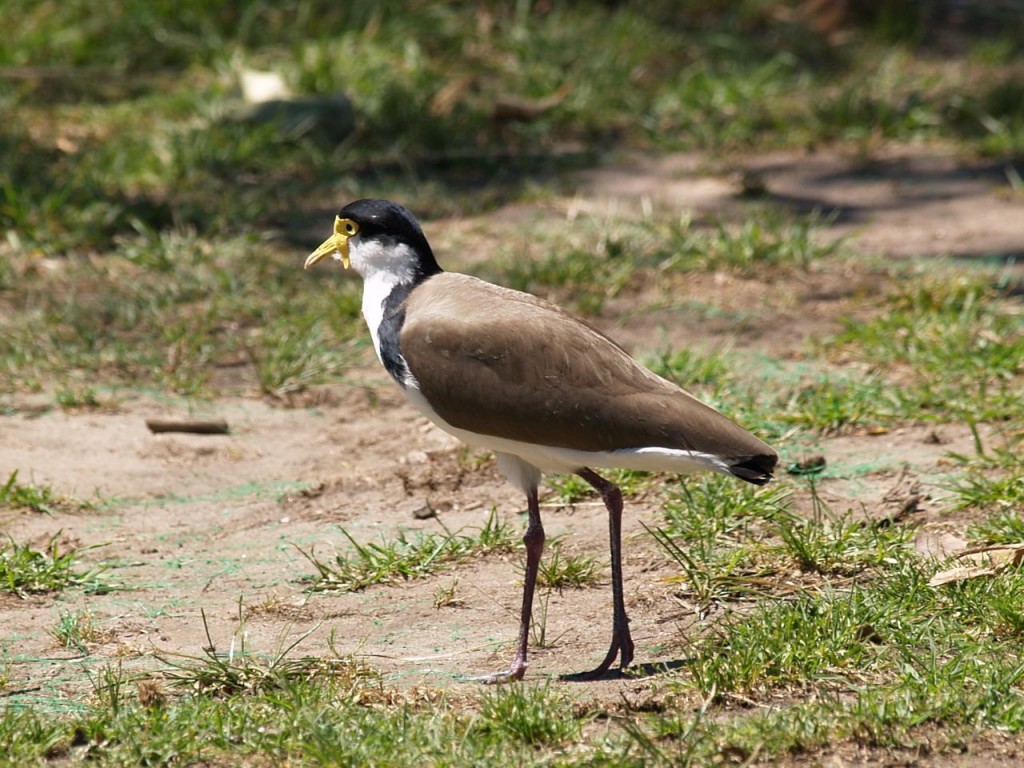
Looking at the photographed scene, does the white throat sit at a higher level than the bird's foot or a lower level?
higher

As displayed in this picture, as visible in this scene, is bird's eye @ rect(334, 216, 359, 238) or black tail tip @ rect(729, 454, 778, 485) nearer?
black tail tip @ rect(729, 454, 778, 485)

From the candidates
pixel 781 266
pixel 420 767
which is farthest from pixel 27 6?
pixel 420 767

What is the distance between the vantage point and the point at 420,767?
3.46 meters

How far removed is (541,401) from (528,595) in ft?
1.82

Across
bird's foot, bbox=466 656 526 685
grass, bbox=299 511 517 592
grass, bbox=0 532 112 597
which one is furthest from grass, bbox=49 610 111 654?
bird's foot, bbox=466 656 526 685

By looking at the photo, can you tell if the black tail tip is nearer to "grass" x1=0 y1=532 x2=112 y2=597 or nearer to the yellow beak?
the yellow beak

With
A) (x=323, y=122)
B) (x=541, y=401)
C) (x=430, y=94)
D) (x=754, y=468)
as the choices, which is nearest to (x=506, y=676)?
(x=541, y=401)

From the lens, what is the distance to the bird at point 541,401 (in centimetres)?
413

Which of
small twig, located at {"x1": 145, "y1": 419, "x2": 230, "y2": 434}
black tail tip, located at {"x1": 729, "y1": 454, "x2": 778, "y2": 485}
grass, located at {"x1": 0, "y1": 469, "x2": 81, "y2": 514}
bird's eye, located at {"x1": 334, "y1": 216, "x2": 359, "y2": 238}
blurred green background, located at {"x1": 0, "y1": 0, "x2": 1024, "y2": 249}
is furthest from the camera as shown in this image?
blurred green background, located at {"x1": 0, "y1": 0, "x2": 1024, "y2": 249}

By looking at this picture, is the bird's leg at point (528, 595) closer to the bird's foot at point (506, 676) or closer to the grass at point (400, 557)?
the bird's foot at point (506, 676)

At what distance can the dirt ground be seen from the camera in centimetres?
440

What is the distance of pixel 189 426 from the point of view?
19.9 feet

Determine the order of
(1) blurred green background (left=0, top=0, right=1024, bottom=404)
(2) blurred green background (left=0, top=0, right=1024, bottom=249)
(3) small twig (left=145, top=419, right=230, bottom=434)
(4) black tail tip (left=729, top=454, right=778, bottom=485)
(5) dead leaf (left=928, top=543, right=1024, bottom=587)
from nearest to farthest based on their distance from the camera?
(4) black tail tip (left=729, top=454, right=778, bottom=485)
(5) dead leaf (left=928, top=543, right=1024, bottom=587)
(3) small twig (left=145, top=419, right=230, bottom=434)
(1) blurred green background (left=0, top=0, right=1024, bottom=404)
(2) blurred green background (left=0, top=0, right=1024, bottom=249)

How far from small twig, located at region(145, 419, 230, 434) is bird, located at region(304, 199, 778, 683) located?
162 centimetres
